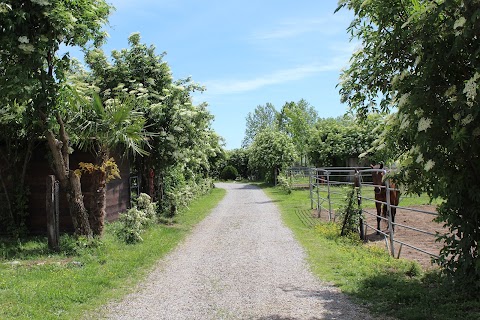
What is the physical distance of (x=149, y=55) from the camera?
14.8 meters

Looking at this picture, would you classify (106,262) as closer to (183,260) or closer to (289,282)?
(183,260)

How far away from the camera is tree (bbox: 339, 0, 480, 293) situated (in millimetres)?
4391

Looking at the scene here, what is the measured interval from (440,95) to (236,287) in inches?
163

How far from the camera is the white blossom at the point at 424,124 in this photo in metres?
4.49

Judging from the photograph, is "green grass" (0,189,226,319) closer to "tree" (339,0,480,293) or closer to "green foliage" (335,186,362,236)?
"green foliage" (335,186,362,236)

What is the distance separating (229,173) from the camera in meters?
56.9

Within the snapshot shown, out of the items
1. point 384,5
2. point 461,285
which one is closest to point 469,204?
point 461,285

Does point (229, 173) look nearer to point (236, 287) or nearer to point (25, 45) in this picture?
point (25, 45)

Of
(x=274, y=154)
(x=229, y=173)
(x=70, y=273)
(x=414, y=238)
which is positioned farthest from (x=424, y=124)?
(x=229, y=173)

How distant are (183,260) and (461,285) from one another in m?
5.34

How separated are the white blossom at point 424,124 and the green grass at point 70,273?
15.4 feet

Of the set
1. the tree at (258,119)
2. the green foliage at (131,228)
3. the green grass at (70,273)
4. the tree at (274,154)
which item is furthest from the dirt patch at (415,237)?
the tree at (258,119)

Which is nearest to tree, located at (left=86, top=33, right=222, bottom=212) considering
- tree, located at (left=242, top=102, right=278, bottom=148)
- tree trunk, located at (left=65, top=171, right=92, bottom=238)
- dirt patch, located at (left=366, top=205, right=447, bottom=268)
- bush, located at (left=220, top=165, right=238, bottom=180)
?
tree trunk, located at (left=65, top=171, right=92, bottom=238)

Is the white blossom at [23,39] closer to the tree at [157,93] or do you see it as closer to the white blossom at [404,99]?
the tree at [157,93]
